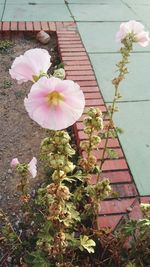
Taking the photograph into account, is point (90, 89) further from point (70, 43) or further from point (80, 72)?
point (70, 43)

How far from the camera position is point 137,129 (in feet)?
8.64

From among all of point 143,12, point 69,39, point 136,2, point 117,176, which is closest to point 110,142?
point 117,176

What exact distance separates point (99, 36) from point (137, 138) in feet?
6.12

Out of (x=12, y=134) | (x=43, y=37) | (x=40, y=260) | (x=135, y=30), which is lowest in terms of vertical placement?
(x=12, y=134)

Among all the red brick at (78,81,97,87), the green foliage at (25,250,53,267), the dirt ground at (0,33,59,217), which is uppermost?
the green foliage at (25,250,53,267)

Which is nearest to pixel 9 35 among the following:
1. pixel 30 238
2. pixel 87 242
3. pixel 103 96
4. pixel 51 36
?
pixel 51 36

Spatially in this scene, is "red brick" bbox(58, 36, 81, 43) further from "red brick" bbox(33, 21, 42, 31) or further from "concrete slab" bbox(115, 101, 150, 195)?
"concrete slab" bbox(115, 101, 150, 195)

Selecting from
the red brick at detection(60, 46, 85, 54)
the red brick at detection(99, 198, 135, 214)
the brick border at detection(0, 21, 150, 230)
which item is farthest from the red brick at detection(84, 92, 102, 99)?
the red brick at detection(99, 198, 135, 214)

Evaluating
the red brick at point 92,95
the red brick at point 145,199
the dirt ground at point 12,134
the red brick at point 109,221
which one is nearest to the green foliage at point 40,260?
the red brick at point 109,221

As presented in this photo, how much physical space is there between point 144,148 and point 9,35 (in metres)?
2.40

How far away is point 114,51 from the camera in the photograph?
3.70 metres

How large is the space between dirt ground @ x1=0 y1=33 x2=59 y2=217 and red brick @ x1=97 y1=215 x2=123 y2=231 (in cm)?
55

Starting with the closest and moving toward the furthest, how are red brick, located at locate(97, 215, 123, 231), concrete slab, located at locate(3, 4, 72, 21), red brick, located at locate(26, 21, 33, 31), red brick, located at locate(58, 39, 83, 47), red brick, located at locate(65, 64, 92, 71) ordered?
red brick, located at locate(97, 215, 123, 231) → red brick, located at locate(65, 64, 92, 71) → red brick, located at locate(58, 39, 83, 47) → red brick, located at locate(26, 21, 33, 31) → concrete slab, located at locate(3, 4, 72, 21)

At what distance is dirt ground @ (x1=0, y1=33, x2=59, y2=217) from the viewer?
2.30m
